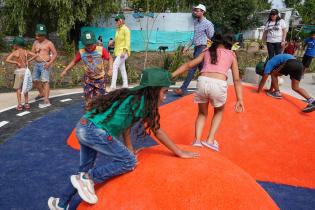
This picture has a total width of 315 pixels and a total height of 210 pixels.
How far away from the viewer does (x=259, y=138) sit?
4988 mm

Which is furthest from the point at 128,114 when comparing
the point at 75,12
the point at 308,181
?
the point at 75,12

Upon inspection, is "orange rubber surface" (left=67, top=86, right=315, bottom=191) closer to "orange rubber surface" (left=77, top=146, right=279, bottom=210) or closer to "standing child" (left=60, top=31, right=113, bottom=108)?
"standing child" (left=60, top=31, right=113, bottom=108)

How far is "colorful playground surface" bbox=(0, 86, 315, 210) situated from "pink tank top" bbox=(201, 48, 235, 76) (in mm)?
1111

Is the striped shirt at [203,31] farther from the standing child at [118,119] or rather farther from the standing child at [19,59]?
the standing child at [118,119]

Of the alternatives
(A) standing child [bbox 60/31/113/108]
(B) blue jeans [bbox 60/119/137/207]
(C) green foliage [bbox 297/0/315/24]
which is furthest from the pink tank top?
(C) green foliage [bbox 297/0/315/24]

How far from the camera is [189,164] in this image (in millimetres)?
3133

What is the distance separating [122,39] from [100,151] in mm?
5664

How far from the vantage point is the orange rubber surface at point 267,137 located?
467cm

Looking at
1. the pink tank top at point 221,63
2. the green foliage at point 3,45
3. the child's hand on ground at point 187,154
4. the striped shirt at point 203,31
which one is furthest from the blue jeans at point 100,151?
the green foliage at point 3,45

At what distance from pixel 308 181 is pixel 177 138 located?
1.88 metres

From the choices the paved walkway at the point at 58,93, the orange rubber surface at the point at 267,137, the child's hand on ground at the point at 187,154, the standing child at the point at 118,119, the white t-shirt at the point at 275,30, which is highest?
the white t-shirt at the point at 275,30

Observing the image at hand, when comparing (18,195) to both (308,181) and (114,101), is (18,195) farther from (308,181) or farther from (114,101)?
(308,181)

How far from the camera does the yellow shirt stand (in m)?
8.23

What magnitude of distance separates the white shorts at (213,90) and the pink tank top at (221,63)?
0.40 feet
